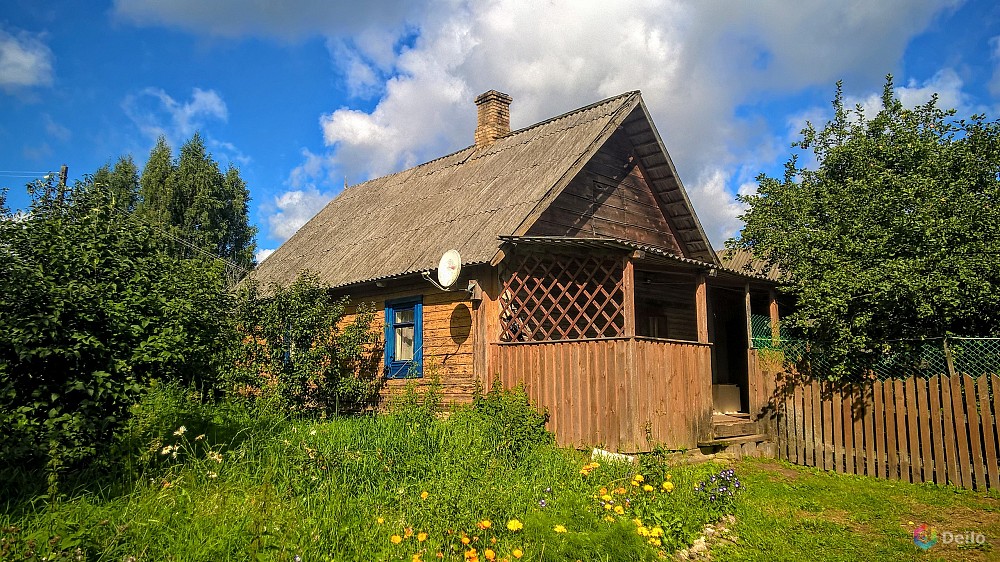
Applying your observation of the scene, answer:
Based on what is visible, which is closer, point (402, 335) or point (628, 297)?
point (628, 297)

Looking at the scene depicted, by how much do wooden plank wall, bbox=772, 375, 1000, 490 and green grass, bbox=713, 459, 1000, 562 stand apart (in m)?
0.27

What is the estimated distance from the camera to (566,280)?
12562 millimetres

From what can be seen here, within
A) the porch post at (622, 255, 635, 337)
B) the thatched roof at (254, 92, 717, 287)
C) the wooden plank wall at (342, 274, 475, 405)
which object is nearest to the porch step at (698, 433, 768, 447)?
the porch post at (622, 255, 635, 337)

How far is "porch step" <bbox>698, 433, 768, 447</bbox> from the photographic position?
10.2 meters

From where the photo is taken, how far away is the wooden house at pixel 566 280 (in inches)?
385

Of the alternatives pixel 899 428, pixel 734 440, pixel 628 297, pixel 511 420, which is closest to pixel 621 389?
pixel 628 297

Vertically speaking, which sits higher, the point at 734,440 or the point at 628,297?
the point at 628,297

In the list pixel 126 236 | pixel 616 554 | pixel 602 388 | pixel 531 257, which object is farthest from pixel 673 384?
pixel 126 236

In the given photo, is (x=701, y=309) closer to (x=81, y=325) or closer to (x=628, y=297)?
(x=628, y=297)

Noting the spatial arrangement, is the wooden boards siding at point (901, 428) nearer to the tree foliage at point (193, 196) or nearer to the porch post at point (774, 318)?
the porch post at point (774, 318)

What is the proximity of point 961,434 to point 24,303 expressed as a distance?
35.0ft

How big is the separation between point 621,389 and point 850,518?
311 centimetres

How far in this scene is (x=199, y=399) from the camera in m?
8.91

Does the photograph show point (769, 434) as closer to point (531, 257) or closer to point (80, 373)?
point (531, 257)
